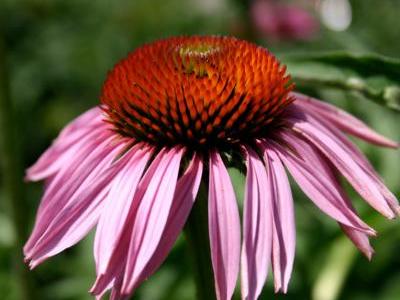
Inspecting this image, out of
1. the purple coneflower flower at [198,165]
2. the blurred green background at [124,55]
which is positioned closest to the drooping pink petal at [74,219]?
the purple coneflower flower at [198,165]

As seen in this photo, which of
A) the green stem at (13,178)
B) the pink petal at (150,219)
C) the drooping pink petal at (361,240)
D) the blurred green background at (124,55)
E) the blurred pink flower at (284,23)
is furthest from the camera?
the blurred pink flower at (284,23)

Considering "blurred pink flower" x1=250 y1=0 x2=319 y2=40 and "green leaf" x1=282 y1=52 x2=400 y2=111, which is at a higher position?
"green leaf" x1=282 y1=52 x2=400 y2=111

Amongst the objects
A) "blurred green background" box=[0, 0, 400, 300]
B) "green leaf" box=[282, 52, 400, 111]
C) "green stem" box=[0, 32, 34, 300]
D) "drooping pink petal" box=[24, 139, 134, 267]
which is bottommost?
"blurred green background" box=[0, 0, 400, 300]

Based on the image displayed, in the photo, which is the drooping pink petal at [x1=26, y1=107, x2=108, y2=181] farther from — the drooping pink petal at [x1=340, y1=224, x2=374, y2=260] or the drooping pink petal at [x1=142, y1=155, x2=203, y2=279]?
the drooping pink petal at [x1=340, y1=224, x2=374, y2=260]

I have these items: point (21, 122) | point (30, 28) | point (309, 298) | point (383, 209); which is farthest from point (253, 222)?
point (30, 28)

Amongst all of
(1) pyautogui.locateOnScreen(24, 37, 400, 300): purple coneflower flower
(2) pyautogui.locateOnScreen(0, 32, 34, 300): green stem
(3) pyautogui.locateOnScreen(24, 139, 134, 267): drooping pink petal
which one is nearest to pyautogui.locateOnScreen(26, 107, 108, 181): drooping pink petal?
(1) pyautogui.locateOnScreen(24, 37, 400, 300): purple coneflower flower

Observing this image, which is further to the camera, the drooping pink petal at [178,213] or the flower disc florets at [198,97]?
the flower disc florets at [198,97]

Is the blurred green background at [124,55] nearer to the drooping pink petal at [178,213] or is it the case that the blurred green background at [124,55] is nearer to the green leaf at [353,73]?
the green leaf at [353,73]

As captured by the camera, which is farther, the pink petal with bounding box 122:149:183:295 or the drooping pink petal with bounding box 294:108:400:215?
the drooping pink petal with bounding box 294:108:400:215
